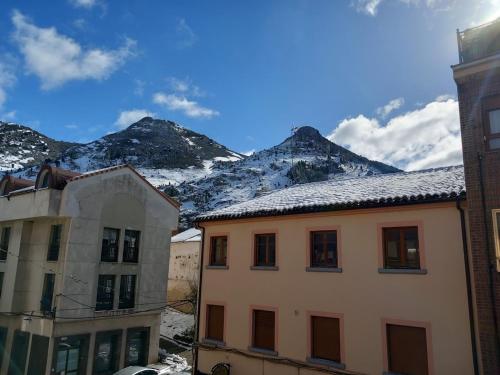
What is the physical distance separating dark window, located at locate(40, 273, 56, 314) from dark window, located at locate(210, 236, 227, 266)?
13.1 metres

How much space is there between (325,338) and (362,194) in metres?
5.43

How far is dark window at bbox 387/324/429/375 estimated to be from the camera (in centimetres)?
1181

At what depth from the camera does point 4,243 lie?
28672mm

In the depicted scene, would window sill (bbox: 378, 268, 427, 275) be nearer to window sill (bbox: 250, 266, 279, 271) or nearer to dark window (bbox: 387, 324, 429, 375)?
Result: dark window (bbox: 387, 324, 429, 375)

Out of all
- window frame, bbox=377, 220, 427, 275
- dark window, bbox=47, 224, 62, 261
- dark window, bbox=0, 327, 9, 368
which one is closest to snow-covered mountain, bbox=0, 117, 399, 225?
dark window, bbox=47, 224, 62, 261

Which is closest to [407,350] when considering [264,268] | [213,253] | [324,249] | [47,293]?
[324,249]

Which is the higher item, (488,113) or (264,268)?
(488,113)

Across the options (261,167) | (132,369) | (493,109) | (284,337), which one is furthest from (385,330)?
(261,167)

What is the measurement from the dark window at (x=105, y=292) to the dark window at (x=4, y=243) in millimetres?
7900

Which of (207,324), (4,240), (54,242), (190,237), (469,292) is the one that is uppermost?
(190,237)

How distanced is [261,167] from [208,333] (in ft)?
396

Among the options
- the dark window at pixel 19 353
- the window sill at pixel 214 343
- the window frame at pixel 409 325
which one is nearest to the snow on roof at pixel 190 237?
the dark window at pixel 19 353

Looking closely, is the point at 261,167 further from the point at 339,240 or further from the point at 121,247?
the point at 339,240

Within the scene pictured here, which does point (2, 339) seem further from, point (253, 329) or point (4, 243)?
point (253, 329)
